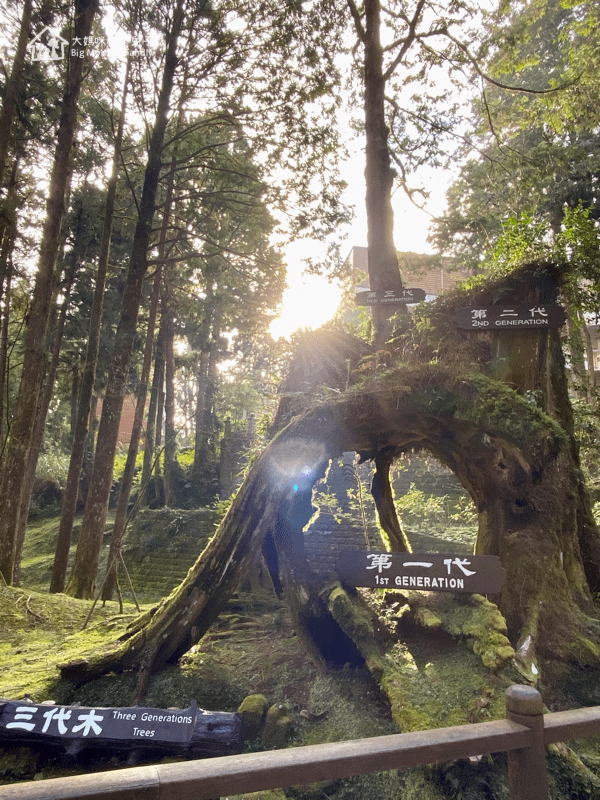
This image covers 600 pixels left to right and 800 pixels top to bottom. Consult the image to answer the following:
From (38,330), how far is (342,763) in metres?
8.43

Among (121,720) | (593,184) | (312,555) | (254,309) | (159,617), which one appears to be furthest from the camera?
(254,309)

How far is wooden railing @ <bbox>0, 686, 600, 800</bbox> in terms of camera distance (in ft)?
6.15

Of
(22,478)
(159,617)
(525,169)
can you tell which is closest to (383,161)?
(525,169)

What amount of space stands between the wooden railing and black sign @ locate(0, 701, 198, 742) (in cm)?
173

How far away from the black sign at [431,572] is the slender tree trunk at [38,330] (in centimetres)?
650

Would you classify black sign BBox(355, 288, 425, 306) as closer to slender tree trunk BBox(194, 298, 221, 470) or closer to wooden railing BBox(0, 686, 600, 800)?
wooden railing BBox(0, 686, 600, 800)

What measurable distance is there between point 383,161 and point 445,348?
3.60 m

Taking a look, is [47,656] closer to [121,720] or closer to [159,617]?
[159,617]

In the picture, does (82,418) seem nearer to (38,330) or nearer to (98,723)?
(38,330)

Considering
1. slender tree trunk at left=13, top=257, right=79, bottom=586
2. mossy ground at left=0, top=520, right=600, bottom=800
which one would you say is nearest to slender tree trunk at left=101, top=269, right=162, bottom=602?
slender tree trunk at left=13, top=257, right=79, bottom=586

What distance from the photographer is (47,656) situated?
5.47m

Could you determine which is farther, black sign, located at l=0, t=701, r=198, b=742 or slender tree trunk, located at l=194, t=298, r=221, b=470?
slender tree trunk, located at l=194, t=298, r=221, b=470

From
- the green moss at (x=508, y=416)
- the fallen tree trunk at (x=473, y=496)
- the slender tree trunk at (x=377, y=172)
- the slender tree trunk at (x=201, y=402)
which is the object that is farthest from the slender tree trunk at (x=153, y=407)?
the green moss at (x=508, y=416)

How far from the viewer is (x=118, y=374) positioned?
955 centimetres
